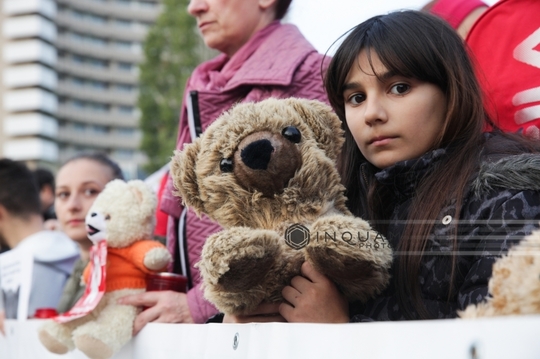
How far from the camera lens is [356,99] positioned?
1659mm

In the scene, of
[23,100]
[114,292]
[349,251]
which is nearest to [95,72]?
[23,100]

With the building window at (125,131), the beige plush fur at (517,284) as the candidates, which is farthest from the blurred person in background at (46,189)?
the building window at (125,131)

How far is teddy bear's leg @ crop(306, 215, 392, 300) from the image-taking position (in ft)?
4.23

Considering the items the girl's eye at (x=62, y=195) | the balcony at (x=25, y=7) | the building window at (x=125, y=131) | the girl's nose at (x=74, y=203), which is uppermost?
the balcony at (x=25, y=7)

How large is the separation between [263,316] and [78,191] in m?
1.93

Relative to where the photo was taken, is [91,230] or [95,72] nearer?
[91,230]

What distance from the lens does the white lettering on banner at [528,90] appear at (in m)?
1.82

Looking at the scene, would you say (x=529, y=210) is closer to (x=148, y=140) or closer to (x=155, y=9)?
(x=148, y=140)

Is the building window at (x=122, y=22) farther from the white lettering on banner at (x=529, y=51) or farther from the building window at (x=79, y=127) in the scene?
the white lettering on banner at (x=529, y=51)

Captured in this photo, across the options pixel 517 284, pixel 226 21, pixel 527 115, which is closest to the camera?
pixel 517 284

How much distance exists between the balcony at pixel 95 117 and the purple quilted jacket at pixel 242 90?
46.0m

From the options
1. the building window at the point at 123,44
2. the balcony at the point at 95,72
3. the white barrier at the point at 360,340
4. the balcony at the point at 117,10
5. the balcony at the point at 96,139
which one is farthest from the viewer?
the building window at the point at 123,44

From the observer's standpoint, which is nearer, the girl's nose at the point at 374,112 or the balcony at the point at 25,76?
the girl's nose at the point at 374,112

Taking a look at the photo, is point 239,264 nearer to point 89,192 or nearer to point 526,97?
point 526,97
